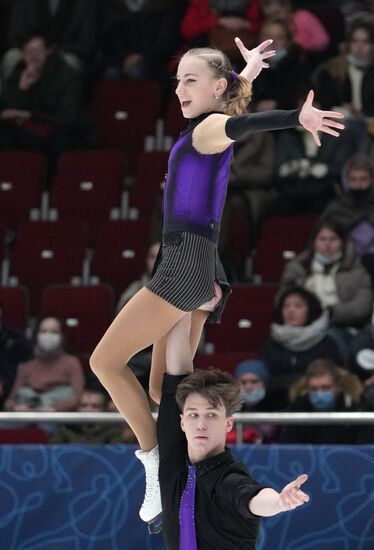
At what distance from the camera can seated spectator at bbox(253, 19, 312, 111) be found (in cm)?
907

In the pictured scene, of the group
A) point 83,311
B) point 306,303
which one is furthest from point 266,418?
point 83,311

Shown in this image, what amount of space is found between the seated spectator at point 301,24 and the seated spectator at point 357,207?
→ 135 centimetres

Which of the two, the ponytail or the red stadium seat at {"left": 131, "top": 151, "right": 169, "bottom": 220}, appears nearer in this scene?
the ponytail

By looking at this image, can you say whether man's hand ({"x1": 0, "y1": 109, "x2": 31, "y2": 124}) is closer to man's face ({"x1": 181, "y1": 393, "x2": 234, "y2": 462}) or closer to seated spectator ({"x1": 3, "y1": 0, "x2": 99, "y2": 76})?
seated spectator ({"x1": 3, "y1": 0, "x2": 99, "y2": 76})

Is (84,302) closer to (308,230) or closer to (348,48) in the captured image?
(308,230)

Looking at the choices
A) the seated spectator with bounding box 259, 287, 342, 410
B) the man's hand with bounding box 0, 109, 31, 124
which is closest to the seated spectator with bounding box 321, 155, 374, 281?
the seated spectator with bounding box 259, 287, 342, 410

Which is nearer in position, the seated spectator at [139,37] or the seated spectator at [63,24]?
the seated spectator at [139,37]

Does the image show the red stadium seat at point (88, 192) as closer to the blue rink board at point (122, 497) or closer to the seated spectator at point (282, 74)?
the seated spectator at point (282, 74)

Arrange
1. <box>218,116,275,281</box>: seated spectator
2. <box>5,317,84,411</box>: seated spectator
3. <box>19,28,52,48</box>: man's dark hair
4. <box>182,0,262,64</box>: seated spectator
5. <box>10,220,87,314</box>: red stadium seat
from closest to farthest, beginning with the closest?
1. <box>5,317,84,411</box>: seated spectator
2. <box>218,116,275,281</box>: seated spectator
3. <box>10,220,87,314</box>: red stadium seat
4. <box>182,0,262,64</box>: seated spectator
5. <box>19,28,52,48</box>: man's dark hair

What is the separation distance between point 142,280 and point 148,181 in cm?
90

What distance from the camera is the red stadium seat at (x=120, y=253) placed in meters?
8.64

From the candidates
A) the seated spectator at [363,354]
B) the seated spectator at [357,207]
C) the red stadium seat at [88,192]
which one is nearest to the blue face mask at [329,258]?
the seated spectator at [357,207]

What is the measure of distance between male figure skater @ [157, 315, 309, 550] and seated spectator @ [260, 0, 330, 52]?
5414 mm

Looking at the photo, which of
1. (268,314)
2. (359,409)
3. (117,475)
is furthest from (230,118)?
(268,314)
